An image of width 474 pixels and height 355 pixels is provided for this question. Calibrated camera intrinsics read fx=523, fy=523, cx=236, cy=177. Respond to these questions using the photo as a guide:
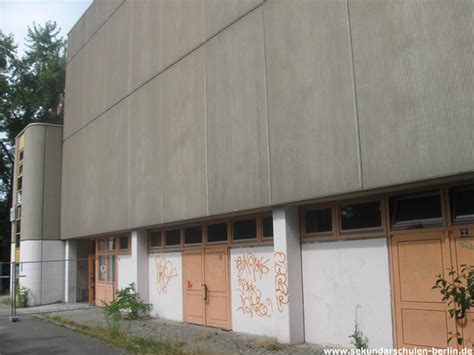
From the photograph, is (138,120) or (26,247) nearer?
(138,120)

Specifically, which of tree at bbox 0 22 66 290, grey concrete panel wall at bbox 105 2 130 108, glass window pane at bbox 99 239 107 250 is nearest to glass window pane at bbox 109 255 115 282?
glass window pane at bbox 99 239 107 250

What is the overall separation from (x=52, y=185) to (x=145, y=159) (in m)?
10.3

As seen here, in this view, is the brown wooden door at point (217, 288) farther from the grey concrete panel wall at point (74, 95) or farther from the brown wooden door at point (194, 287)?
the grey concrete panel wall at point (74, 95)

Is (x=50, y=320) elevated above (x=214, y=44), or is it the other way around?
(x=214, y=44)

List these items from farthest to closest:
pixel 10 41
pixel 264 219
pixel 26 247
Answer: pixel 10 41 < pixel 26 247 < pixel 264 219

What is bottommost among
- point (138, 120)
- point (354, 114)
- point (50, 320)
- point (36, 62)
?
point (50, 320)

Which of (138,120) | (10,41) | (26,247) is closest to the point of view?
(138,120)

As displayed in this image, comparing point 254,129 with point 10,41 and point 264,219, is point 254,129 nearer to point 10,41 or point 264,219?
point 264,219

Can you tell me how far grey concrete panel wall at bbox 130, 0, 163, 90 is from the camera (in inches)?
631

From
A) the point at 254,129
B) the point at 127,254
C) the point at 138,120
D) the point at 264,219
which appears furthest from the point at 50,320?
the point at 254,129

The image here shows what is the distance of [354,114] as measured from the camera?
29.3 feet

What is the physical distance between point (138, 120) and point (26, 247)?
11.0 meters

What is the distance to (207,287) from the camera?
13781 millimetres

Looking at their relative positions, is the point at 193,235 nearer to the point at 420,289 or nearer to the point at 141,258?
the point at 141,258
